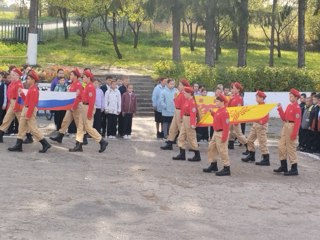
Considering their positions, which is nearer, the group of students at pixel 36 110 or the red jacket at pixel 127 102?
the group of students at pixel 36 110

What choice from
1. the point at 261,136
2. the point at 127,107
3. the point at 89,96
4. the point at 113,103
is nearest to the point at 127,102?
the point at 127,107

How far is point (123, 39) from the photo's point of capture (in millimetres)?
49500

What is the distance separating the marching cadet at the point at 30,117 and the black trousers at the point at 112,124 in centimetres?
320

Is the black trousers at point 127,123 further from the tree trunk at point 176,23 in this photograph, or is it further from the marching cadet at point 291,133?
the tree trunk at point 176,23

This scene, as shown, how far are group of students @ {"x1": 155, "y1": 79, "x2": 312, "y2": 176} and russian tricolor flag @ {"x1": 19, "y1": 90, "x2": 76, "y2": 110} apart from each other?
A: 258 centimetres

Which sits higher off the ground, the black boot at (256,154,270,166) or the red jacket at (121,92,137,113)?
the red jacket at (121,92,137,113)

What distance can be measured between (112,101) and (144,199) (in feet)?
22.1

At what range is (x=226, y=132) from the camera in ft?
42.3

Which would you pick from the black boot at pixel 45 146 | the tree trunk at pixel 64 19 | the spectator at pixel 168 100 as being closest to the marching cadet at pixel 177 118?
the spectator at pixel 168 100

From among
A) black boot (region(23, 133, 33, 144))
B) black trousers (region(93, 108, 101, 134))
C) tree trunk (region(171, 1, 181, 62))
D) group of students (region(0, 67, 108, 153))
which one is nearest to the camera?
group of students (region(0, 67, 108, 153))

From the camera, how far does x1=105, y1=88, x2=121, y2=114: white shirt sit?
17.0 m

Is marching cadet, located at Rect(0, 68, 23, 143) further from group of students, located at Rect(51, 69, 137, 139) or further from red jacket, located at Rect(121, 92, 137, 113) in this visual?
red jacket, located at Rect(121, 92, 137, 113)

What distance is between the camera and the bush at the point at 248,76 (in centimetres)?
2559

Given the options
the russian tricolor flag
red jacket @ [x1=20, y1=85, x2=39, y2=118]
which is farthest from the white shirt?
red jacket @ [x1=20, y1=85, x2=39, y2=118]
